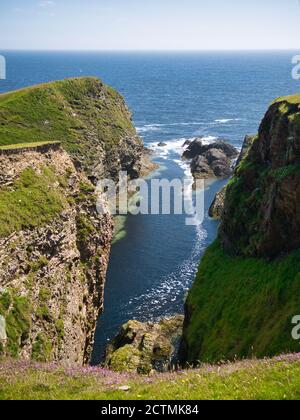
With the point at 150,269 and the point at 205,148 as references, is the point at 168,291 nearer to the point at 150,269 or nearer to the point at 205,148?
the point at 150,269

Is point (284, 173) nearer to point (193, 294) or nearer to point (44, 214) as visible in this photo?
point (193, 294)

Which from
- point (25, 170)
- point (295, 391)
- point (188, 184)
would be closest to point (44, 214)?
point (25, 170)

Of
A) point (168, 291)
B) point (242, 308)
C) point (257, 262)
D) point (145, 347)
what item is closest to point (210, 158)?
point (168, 291)

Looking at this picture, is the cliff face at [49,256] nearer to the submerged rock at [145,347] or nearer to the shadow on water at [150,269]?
the submerged rock at [145,347]

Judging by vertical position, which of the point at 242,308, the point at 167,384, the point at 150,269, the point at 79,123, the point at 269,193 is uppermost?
the point at 79,123

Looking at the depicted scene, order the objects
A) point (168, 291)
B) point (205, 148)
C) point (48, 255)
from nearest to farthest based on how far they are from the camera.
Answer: point (48, 255) → point (168, 291) → point (205, 148)

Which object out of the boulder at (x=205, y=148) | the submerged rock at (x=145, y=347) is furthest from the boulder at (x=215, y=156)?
the submerged rock at (x=145, y=347)
